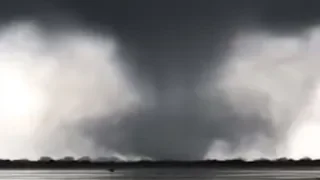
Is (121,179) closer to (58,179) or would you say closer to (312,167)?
(58,179)

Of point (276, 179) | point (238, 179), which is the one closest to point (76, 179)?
point (238, 179)

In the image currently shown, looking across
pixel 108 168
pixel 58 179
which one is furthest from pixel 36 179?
pixel 108 168

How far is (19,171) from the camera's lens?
98812 mm

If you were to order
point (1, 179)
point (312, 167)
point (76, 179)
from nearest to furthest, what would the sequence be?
point (76, 179) < point (1, 179) < point (312, 167)

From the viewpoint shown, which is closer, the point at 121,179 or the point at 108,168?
the point at 121,179

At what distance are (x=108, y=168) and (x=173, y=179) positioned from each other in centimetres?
3100

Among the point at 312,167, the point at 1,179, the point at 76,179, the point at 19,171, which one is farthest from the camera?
the point at 19,171

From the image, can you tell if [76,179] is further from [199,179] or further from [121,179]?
[199,179]

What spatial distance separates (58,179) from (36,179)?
2.16 meters

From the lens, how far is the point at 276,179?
66.6m

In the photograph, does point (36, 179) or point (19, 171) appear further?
point (19, 171)

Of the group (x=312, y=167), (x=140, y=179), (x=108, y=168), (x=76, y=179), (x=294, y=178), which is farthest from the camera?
(x=108, y=168)

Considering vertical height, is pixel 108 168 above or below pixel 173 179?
above

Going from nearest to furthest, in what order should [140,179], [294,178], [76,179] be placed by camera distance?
1. [294,178]
2. [140,179]
3. [76,179]
